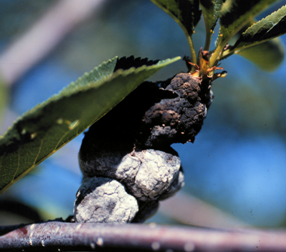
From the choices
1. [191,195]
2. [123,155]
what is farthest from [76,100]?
[191,195]

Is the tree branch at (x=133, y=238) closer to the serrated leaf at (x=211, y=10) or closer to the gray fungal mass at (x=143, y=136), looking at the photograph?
the gray fungal mass at (x=143, y=136)

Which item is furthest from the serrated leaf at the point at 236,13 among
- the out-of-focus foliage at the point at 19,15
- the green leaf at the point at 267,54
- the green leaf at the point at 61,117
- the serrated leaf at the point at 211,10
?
the out-of-focus foliage at the point at 19,15

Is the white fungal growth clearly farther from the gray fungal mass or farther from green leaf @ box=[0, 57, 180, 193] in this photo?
green leaf @ box=[0, 57, 180, 193]

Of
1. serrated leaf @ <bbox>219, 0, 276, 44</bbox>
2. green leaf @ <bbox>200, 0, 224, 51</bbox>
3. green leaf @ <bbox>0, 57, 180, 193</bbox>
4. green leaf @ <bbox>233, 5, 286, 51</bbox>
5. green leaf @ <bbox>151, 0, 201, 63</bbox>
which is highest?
green leaf @ <bbox>151, 0, 201, 63</bbox>

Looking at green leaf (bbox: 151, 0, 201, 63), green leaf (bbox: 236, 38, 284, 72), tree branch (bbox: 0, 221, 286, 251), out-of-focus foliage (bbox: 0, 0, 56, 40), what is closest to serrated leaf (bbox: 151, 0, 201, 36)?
green leaf (bbox: 151, 0, 201, 63)

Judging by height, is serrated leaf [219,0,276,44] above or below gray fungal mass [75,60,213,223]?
above

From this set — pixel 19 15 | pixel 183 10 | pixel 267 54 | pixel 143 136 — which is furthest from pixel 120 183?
pixel 19 15
